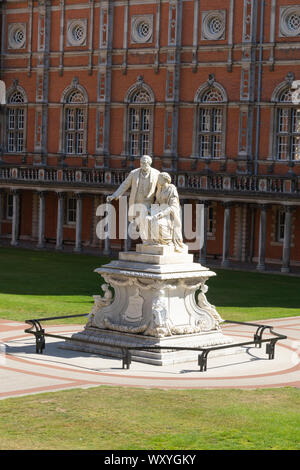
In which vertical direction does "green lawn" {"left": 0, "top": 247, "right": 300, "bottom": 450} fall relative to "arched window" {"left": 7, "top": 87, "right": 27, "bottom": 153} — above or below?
below

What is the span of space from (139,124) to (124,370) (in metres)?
33.6

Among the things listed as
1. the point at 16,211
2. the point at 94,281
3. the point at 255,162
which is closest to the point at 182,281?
the point at 94,281

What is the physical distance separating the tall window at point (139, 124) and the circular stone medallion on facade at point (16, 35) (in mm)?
9001

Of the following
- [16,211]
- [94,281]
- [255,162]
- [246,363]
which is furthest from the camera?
[16,211]

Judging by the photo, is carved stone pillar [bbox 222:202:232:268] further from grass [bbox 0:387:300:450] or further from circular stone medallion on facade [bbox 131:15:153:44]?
grass [bbox 0:387:300:450]

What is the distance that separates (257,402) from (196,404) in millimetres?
1164

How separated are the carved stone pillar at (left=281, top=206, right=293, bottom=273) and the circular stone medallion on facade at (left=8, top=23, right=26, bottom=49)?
21.5 m

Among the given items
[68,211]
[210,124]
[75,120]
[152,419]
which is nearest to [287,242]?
[210,124]

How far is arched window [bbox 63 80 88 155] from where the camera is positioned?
5497 centimetres

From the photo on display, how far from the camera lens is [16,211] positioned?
54625mm

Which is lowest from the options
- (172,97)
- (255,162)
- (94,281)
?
(94,281)

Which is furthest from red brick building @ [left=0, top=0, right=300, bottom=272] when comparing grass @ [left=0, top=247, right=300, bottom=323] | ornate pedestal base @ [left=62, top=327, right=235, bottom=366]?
ornate pedestal base @ [left=62, top=327, right=235, bottom=366]

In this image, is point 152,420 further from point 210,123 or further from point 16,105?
point 16,105
